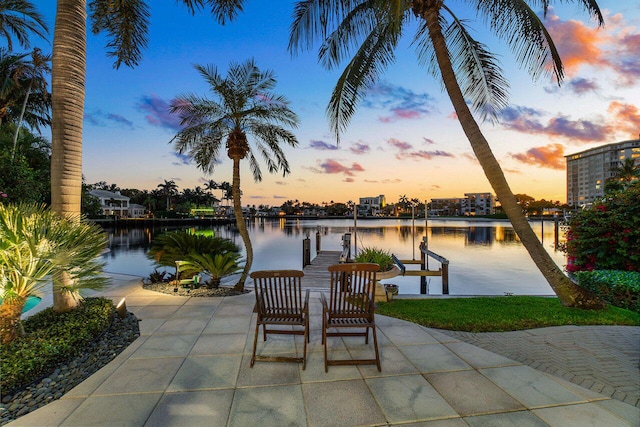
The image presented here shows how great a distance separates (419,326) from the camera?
4.73 m

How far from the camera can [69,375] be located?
10.1 feet

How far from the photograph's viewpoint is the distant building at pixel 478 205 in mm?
149875

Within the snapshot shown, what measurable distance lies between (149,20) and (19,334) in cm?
687

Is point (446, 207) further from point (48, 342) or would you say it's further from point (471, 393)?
point (48, 342)

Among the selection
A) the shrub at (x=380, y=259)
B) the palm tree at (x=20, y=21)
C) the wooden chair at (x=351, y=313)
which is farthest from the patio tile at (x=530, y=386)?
the palm tree at (x=20, y=21)

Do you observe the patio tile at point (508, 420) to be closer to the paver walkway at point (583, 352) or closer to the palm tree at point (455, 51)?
the paver walkway at point (583, 352)

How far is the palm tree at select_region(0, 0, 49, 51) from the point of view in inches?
480

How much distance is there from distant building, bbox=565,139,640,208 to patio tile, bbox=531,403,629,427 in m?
119

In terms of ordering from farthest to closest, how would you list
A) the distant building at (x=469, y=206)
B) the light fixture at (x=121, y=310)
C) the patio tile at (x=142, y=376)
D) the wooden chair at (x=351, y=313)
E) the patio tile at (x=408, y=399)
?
1. the distant building at (x=469, y=206)
2. the light fixture at (x=121, y=310)
3. the wooden chair at (x=351, y=313)
4. the patio tile at (x=142, y=376)
5. the patio tile at (x=408, y=399)

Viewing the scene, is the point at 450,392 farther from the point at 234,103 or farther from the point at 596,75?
the point at 596,75

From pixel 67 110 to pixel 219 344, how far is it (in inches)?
165

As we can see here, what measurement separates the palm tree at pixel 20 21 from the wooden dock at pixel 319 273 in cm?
1581

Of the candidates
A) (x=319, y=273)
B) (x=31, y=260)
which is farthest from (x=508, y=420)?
(x=319, y=273)

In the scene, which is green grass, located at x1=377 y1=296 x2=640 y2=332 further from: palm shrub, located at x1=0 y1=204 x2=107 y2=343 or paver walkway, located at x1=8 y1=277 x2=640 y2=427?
palm shrub, located at x1=0 y1=204 x2=107 y2=343
